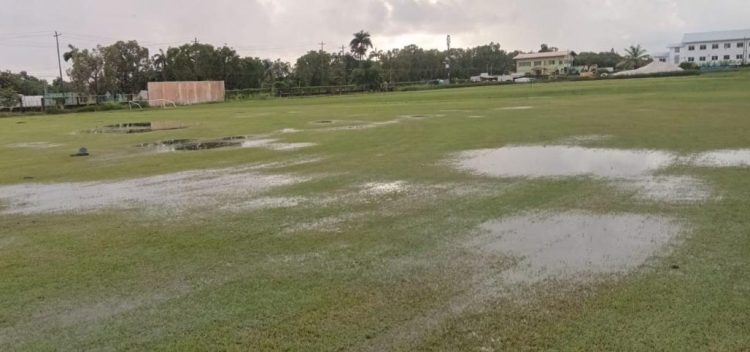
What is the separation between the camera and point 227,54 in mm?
89500

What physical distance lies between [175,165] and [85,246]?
22.2 feet

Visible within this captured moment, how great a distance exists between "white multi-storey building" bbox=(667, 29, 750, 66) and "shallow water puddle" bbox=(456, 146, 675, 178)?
125 metres

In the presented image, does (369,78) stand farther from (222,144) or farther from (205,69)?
(222,144)

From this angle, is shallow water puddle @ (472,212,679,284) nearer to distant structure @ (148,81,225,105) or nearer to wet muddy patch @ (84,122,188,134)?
wet muddy patch @ (84,122,188,134)

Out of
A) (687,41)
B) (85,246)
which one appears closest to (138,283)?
(85,246)

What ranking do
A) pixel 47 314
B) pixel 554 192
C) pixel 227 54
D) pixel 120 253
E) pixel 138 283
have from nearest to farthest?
1. pixel 47 314
2. pixel 138 283
3. pixel 120 253
4. pixel 554 192
5. pixel 227 54

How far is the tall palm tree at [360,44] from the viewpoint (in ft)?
371

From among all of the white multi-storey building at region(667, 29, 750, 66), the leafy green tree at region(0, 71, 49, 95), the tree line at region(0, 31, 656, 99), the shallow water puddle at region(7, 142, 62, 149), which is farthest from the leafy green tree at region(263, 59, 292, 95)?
the white multi-storey building at region(667, 29, 750, 66)

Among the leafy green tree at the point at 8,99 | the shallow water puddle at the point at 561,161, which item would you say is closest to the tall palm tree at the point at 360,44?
the leafy green tree at the point at 8,99

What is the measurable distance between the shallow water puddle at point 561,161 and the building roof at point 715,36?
134 metres

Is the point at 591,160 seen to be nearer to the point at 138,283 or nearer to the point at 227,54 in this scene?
the point at 138,283

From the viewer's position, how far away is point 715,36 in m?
129

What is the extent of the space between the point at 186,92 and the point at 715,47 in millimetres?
110843

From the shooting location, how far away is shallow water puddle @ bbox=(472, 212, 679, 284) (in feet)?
17.3
